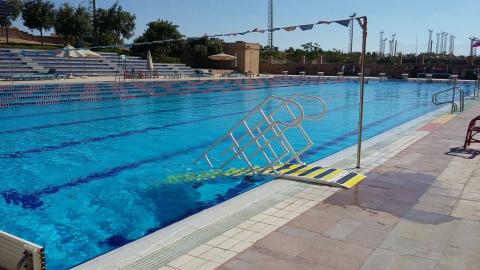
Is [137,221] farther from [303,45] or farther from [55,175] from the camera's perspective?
[303,45]

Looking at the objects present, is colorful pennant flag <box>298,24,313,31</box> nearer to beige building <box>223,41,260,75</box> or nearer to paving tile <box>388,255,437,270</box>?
paving tile <box>388,255,437,270</box>

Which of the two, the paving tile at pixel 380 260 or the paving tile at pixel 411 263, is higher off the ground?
the paving tile at pixel 411 263

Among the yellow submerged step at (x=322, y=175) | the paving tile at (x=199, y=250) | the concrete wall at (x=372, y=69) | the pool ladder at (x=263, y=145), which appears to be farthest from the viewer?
the concrete wall at (x=372, y=69)

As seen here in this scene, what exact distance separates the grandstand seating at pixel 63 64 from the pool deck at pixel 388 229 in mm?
20031

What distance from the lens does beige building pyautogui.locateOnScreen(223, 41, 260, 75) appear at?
40.8 metres

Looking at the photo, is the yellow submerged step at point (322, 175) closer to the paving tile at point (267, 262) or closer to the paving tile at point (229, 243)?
the paving tile at point (229, 243)

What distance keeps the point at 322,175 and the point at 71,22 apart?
40013 millimetres

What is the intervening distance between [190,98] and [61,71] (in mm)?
11691

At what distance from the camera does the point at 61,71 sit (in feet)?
86.1

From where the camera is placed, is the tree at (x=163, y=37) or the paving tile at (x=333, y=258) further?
the tree at (x=163, y=37)

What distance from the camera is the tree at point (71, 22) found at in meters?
40.0

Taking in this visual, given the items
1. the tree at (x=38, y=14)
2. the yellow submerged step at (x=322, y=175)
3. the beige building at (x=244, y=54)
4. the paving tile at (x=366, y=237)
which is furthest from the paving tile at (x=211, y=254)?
the tree at (x=38, y=14)

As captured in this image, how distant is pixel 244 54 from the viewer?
133ft

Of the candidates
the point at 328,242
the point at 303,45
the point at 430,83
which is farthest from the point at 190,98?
the point at 303,45
